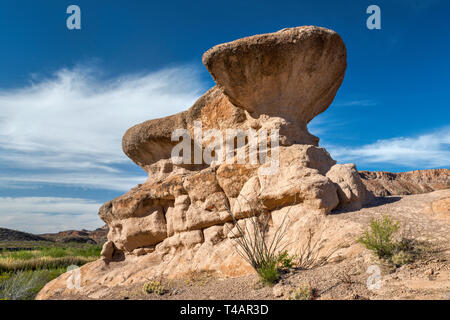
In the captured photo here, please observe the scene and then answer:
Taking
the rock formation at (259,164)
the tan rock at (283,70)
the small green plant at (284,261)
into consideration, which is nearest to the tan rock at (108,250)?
the rock formation at (259,164)

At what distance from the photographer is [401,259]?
406cm

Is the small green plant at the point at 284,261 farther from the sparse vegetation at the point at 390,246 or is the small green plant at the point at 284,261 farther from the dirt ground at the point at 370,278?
the sparse vegetation at the point at 390,246

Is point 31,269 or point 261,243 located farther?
point 31,269

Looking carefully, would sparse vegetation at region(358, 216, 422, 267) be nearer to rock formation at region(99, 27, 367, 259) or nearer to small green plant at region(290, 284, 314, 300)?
small green plant at region(290, 284, 314, 300)

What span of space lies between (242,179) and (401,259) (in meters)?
3.56

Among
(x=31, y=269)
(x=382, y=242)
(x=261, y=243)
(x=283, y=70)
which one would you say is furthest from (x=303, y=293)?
(x=31, y=269)

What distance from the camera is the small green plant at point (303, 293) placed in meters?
3.79

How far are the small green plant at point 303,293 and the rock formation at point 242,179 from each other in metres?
1.43

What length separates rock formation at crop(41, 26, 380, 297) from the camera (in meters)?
6.04

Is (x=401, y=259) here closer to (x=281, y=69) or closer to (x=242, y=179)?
(x=242, y=179)

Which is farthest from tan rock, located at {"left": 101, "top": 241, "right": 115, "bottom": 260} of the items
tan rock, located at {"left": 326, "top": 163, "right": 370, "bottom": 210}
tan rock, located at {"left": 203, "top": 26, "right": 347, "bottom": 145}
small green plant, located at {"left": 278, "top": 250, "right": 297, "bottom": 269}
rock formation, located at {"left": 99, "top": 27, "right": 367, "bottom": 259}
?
tan rock, located at {"left": 326, "top": 163, "right": 370, "bottom": 210}
